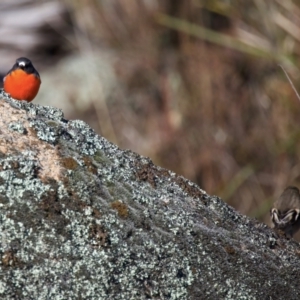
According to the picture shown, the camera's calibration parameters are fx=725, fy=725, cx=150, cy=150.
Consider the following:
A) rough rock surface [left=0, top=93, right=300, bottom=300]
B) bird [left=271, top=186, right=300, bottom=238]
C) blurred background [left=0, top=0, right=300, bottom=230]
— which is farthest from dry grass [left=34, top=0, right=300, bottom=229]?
rough rock surface [left=0, top=93, right=300, bottom=300]

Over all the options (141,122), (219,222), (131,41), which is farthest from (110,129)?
(219,222)

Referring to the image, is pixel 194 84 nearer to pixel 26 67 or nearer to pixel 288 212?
pixel 26 67

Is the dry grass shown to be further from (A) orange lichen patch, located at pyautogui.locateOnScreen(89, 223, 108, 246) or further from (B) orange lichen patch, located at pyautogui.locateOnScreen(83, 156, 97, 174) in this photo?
(A) orange lichen patch, located at pyautogui.locateOnScreen(89, 223, 108, 246)

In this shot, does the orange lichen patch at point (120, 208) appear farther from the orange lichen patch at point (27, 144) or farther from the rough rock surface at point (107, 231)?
the orange lichen patch at point (27, 144)

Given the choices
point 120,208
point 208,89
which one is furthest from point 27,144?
point 208,89

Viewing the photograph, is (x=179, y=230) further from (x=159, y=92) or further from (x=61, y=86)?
(x=61, y=86)

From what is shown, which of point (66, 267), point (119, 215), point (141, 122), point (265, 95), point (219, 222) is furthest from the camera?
point (141, 122)
